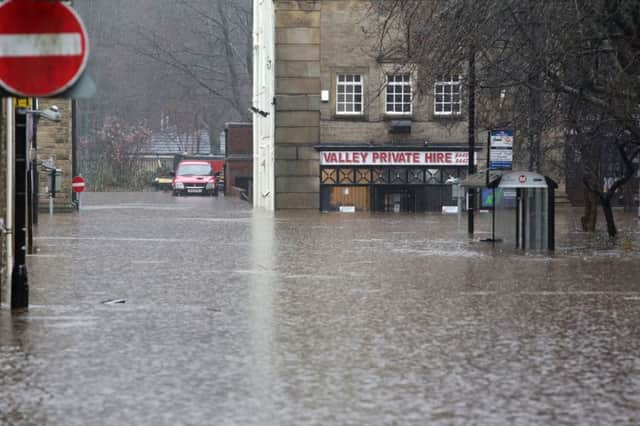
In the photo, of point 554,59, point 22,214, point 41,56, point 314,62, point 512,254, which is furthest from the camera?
point 314,62

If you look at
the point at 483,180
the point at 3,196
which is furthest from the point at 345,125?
the point at 3,196

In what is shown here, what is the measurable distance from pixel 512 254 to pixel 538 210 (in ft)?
7.42

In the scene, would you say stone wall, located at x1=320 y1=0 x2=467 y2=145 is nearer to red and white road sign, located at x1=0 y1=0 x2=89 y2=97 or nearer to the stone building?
the stone building

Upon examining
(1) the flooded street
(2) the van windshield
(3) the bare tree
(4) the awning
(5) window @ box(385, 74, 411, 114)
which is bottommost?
(1) the flooded street

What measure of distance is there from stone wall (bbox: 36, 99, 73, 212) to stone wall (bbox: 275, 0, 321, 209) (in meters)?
8.53

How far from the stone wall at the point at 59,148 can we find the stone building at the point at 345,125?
8.49m

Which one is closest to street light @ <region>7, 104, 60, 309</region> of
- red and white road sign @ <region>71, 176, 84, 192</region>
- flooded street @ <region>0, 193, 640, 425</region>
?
flooded street @ <region>0, 193, 640, 425</region>

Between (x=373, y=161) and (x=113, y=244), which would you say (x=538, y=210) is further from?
(x=373, y=161)

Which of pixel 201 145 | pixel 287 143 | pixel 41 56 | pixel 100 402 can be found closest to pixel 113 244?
pixel 100 402

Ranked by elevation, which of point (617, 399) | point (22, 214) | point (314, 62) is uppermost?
point (314, 62)

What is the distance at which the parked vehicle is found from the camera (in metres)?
80.7

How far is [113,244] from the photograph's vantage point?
27.3m

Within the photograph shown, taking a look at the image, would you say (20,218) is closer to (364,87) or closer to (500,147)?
(500,147)

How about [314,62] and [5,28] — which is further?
[314,62]
